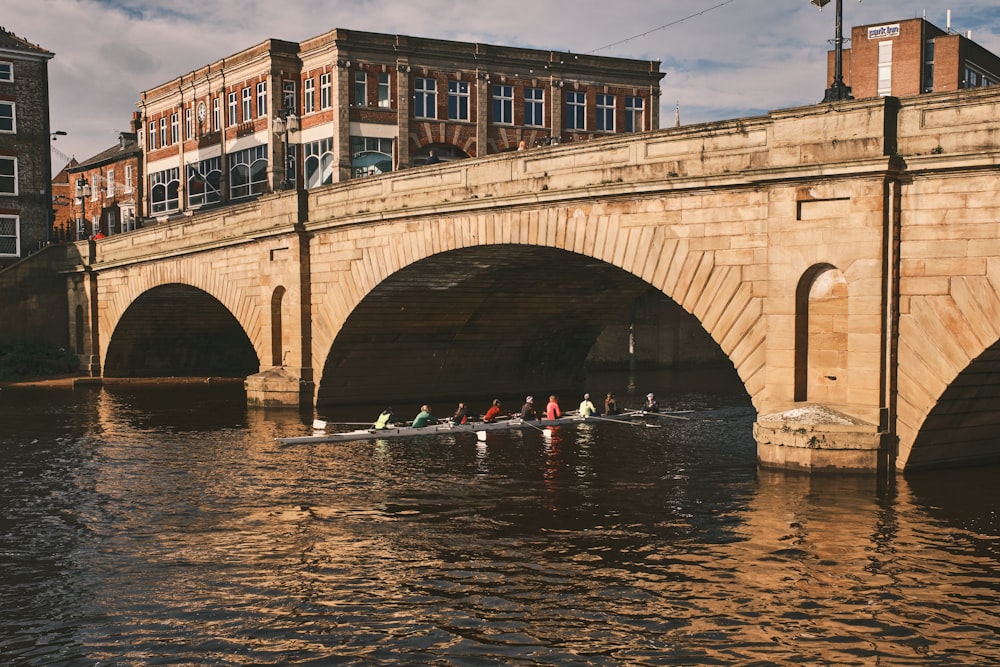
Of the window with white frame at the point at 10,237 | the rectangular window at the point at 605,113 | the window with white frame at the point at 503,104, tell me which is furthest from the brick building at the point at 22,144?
the rectangular window at the point at 605,113

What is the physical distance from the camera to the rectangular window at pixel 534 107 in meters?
54.6

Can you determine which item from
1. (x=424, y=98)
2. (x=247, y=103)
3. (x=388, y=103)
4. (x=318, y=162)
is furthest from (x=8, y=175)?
(x=424, y=98)

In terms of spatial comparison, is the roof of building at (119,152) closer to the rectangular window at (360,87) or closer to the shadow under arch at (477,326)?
the rectangular window at (360,87)

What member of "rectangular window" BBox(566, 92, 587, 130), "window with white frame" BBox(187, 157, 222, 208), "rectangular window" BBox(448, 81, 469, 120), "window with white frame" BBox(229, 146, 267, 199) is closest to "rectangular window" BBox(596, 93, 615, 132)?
"rectangular window" BBox(566, 92, 587, 130)

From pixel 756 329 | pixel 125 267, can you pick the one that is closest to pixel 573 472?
pixel 756 329

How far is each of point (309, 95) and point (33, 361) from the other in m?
19.7

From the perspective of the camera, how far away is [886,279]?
63.1ft

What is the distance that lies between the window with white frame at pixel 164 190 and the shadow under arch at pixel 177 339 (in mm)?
11853

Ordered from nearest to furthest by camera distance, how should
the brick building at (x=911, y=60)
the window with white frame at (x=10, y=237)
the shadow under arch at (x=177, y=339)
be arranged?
the brick building at (x=911, y=60)
the shadow under arch at (x=177, y=339)
the window with white frame at (x=10, y=237)

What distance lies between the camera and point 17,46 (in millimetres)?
61250

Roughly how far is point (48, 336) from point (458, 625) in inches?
1888

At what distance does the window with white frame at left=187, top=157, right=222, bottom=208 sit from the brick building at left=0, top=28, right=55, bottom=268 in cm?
904

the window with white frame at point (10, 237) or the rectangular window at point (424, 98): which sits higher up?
the rectangular window at point (424, 98)

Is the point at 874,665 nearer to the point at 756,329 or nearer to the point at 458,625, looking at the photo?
the point at 458,625
